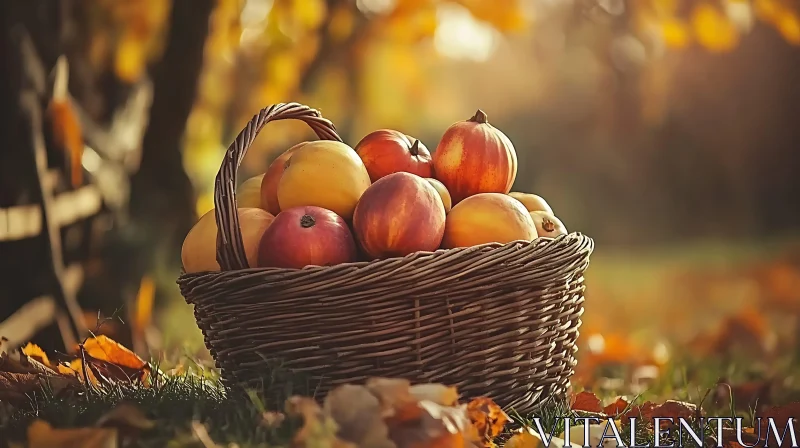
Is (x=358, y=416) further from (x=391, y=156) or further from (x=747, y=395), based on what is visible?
(x=747, y=395)

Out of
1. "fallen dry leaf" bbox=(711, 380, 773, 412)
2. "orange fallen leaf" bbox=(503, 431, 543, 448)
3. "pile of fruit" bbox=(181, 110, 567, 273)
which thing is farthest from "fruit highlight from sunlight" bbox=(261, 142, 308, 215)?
"fallen dry leaf" bbox=(711, 380, 773, 412)

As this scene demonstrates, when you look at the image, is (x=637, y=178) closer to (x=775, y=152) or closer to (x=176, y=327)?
(x=775, y=152)

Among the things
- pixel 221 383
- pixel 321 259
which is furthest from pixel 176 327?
pixel 321 259

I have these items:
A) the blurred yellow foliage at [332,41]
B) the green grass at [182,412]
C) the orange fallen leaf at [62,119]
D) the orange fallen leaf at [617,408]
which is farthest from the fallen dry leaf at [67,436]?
the blurred yellow foliage at [332,41]

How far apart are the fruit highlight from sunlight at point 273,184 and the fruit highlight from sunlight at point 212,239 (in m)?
0.08

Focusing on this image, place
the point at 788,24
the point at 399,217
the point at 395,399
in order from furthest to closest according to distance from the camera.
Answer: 1. the point at 788,24
2. the point at 399,217
3. the point at 395,399

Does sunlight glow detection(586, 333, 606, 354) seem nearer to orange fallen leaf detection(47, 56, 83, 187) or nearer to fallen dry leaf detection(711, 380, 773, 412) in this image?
fallen dry leaf detection(711, 380, 773, 412)

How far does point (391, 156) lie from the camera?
1.97 m

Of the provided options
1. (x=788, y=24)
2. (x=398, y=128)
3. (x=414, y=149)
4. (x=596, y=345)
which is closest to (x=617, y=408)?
(x=414, y=149)

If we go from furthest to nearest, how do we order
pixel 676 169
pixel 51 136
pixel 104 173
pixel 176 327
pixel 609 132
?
pixel 609 132 < pixel 676 169 < pixel 176 327 < pixel 104 173 < pixel 51 136

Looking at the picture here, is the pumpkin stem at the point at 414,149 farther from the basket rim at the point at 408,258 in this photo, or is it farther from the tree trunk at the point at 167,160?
the tree trunk at the point at 167,160

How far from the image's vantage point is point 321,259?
1.69 meters

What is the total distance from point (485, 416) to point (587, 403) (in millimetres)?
465

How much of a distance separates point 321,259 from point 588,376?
154 centimetres
